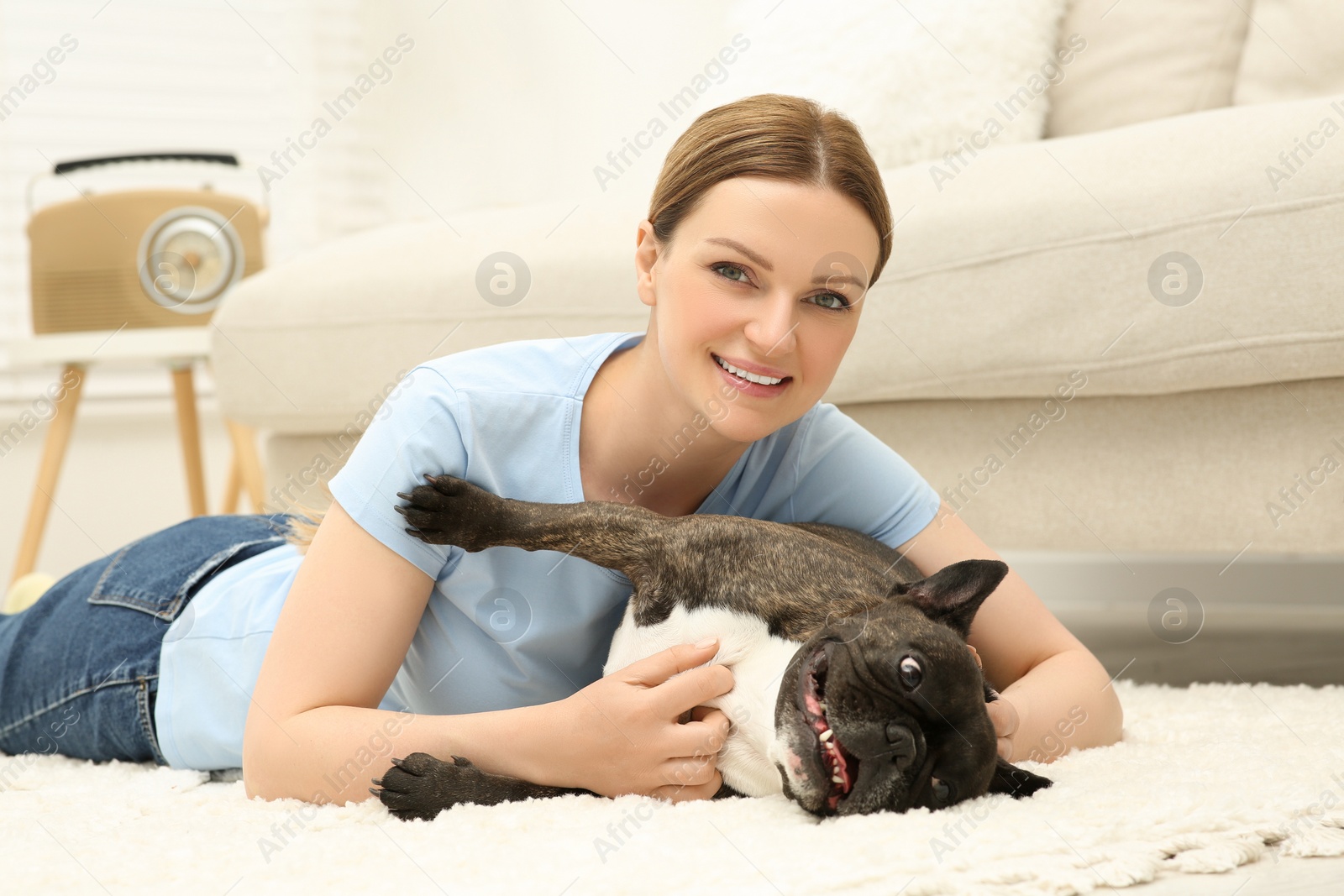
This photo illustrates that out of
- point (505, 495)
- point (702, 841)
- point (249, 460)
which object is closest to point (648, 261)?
point (505, 495)

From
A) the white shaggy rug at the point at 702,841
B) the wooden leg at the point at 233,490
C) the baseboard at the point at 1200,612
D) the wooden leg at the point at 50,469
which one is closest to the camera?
the white shaggy rug at the point at 702,841

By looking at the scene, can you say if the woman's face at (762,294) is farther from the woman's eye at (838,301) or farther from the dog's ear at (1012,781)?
the dog's ear at (1012,781)

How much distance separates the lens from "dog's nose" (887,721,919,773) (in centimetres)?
115

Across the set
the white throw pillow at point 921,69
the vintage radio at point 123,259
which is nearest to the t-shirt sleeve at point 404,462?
the white throw pillow at point 921,69

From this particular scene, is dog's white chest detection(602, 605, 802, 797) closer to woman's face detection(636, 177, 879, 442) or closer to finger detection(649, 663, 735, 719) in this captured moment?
finger detection(649, 663, 735, 719)

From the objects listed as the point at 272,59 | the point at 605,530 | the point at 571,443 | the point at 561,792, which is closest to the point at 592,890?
the point at 561,792

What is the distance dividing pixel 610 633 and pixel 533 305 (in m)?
1.06

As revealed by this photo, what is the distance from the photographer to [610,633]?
155 cm

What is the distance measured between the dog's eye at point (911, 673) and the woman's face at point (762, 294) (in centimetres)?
38

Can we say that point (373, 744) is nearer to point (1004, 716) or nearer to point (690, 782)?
point (690, 782)

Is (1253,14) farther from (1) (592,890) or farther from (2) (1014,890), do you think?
(1) (592,890)

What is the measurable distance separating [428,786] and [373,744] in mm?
96

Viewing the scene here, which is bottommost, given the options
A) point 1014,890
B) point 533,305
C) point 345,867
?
point 345,867

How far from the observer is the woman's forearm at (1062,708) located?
152 cm
